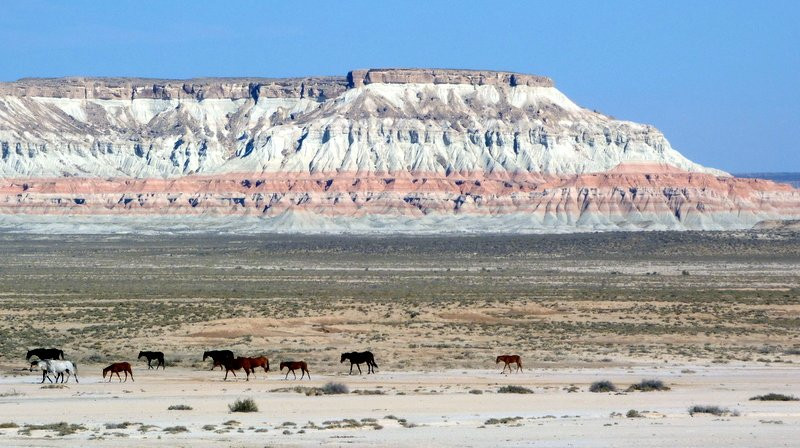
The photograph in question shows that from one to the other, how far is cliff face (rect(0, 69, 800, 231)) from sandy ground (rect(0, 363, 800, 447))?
128 m

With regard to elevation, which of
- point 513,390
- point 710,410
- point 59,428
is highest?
point 513,390

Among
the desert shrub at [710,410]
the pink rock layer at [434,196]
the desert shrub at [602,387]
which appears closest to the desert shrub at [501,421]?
the desert shrub at [710,410]

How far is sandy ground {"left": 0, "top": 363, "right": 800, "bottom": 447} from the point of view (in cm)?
1959

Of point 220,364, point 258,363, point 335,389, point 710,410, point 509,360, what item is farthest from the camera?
point 220,364

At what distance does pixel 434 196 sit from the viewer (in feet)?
570

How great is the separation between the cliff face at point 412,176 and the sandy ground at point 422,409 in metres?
128

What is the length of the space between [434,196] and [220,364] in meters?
145

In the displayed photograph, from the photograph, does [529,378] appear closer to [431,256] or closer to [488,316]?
[488,316]

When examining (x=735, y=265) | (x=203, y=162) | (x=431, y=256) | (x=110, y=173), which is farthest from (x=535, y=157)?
(x=735, y=265)

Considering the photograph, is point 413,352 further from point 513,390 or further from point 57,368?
point 57,368

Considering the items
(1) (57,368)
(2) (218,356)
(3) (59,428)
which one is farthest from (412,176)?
(3) (59,428)

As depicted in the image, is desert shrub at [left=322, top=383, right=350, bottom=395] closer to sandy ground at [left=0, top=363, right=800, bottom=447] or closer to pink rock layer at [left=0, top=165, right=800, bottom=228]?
sandy ground at [left=0, top=363, right=800, bottom=447]

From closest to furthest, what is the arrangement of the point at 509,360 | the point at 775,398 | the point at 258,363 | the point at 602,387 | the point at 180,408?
1. the point at 180,408
2. the point at 775,398
3. the point at 602,387
4. the point at 258,363
5. the point at 509,360

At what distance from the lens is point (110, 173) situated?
197m
